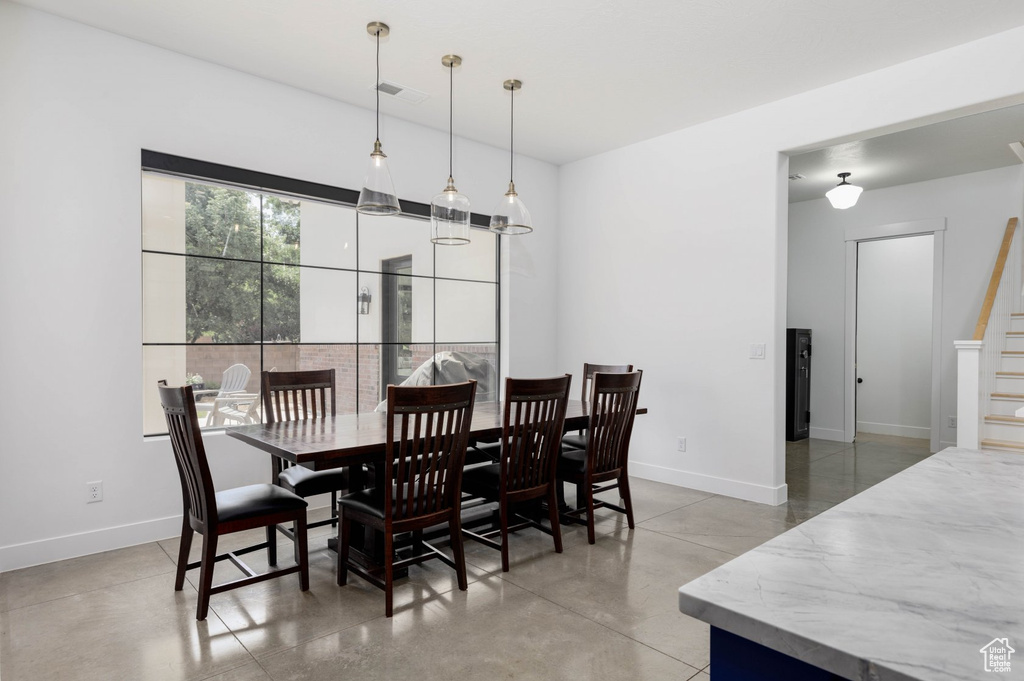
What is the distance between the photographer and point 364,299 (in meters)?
4.34

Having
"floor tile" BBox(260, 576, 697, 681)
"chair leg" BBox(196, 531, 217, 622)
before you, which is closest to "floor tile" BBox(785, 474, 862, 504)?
"floor tile" BBox(260, 576, 697, 681)

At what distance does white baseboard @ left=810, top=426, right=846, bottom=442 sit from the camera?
6723 millimetres

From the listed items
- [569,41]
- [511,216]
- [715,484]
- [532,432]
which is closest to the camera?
[532,432]

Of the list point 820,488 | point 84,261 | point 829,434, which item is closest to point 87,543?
point 84,261

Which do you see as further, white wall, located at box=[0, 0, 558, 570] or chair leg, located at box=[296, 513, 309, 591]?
white wall, located at box=[0, 0, 558, 570]

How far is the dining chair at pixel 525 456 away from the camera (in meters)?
2.89

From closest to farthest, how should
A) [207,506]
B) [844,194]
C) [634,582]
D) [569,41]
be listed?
[207,506]
[634,582]
[569,41]
[844,194]

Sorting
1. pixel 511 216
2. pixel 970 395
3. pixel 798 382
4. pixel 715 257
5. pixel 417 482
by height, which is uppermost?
pixel 511 216

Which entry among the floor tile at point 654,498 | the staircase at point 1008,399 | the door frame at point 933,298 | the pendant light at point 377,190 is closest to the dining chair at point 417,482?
the pendant light at point 377,190

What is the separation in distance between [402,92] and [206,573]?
3.24 metres

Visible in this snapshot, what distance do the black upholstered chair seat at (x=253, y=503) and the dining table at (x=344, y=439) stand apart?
188mm

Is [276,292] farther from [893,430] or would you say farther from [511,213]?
[893,430]

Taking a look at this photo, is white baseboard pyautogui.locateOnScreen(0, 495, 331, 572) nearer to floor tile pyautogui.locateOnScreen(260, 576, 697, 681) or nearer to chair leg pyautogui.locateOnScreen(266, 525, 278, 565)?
chair leg pyautogui.locateOnScreen(266, 525, 278, 565)

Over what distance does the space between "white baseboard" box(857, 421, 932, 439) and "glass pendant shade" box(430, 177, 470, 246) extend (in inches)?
260
